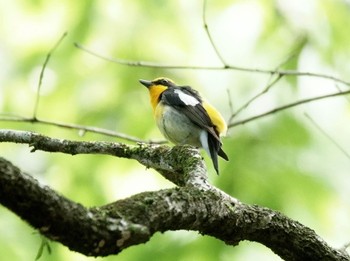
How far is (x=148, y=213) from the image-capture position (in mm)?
1799

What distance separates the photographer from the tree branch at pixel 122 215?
5.25 feet

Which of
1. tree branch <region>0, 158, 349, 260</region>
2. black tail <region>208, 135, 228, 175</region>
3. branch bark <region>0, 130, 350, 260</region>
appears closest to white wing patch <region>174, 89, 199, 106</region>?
black tail <region>208, 135, 228, 175</region>

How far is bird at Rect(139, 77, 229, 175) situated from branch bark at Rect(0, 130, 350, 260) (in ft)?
6.61

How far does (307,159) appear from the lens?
14.9ft

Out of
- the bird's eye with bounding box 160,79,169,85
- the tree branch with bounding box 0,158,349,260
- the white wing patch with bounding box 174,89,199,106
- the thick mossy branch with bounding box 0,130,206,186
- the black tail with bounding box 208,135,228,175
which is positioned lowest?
the tree branch with bounding box 0,158,349,260

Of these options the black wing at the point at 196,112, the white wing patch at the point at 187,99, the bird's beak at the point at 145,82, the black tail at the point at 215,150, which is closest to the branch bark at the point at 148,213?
the black tail at the point at 215,150

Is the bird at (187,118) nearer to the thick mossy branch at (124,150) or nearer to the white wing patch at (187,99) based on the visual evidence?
the white wing patch at (187,99)

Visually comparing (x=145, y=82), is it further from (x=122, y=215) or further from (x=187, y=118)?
(x=122, y=215)

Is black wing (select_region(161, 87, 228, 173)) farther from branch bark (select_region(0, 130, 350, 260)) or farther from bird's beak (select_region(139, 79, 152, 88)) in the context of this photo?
branch bark (select_region(0, 130, 350, 260))

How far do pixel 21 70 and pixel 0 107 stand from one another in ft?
1.30

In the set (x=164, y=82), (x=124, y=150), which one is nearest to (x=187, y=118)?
(x=164, y=82)

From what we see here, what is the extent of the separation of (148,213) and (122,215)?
8 cm

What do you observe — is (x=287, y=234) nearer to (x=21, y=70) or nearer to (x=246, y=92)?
(x=246, y=92)

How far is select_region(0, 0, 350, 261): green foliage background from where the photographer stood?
436 cm
